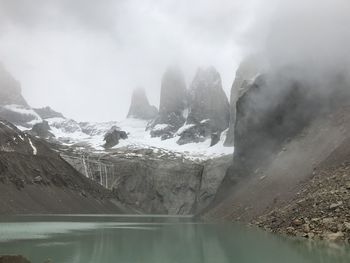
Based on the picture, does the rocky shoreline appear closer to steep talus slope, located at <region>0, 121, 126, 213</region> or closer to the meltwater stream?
the meltwater stream

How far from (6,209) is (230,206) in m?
53.1

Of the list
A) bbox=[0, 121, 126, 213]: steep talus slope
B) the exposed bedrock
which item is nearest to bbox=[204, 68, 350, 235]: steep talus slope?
the exposed bedrock

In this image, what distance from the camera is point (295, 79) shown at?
116 metres

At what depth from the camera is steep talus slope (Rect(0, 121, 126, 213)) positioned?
13025 centimetres

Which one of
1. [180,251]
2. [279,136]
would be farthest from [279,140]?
[180,251]

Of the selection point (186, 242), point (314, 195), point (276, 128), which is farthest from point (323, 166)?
point (276, 128)

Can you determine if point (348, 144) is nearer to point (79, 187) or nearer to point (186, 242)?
point (186, 242)

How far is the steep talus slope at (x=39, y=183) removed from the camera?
130 meters

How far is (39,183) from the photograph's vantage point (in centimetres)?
14675

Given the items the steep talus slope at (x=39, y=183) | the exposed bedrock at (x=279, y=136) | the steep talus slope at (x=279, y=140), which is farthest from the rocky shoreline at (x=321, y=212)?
the steep talus slope at (x=39, y=183)

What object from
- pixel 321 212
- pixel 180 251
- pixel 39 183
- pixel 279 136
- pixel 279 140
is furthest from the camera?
pixel 39 183

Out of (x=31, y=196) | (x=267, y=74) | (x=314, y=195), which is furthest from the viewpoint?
(x=31, y=196)

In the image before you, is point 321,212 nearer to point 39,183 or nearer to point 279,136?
point 279,136

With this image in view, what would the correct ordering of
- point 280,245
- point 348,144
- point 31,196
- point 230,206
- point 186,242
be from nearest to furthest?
point 280,245, point 186,242, point 348,144, point 230,206, point 31,196
